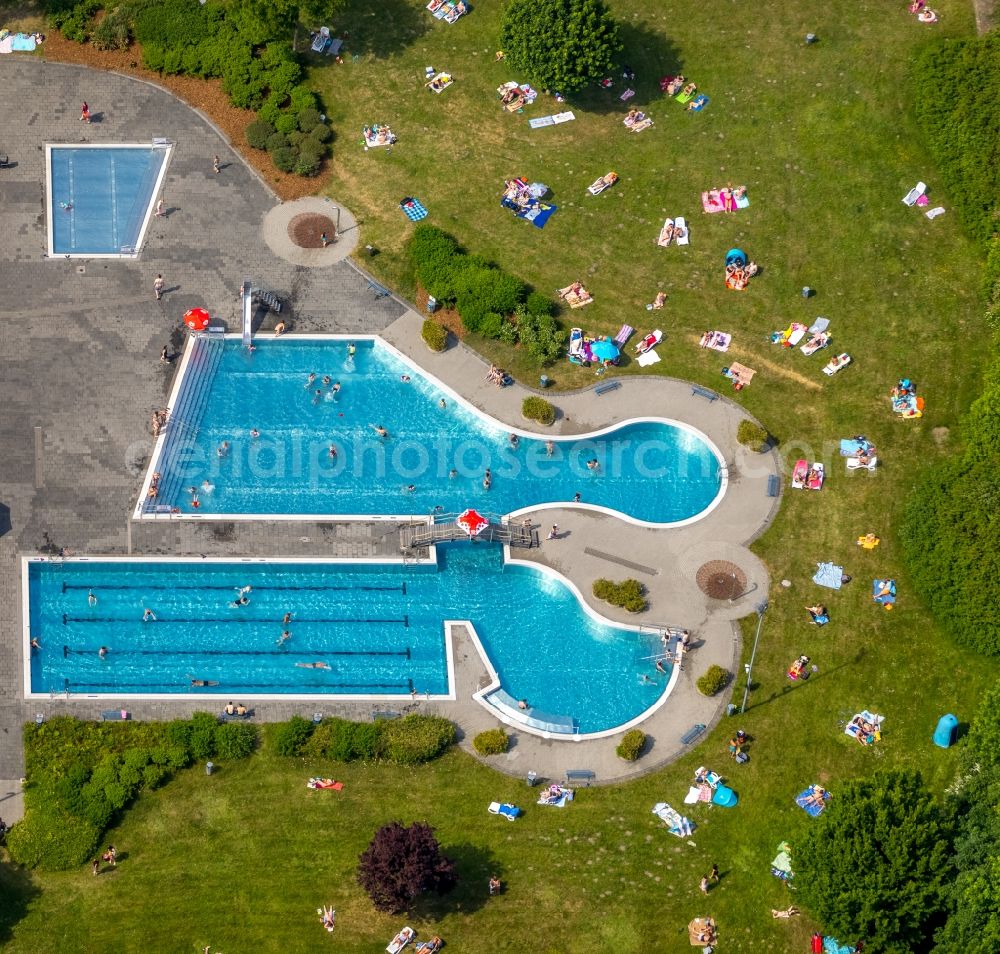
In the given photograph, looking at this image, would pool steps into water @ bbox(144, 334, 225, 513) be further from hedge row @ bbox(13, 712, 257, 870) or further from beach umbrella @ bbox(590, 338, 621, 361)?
beach umbrella @ bbox(590, 338, 621, 361)

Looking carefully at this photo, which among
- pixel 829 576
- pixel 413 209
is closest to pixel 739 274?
pixel 829 576

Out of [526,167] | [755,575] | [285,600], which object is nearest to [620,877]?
[755,575]

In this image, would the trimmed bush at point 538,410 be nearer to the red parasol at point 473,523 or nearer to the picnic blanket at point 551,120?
the red parasol at point 473,523

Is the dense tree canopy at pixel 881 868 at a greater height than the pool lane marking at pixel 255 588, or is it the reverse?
the pool lane marking at pixel 255 588

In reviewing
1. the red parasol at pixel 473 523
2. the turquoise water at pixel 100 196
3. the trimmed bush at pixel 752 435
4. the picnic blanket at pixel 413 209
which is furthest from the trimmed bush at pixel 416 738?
the turquoise water at pixel 100 196

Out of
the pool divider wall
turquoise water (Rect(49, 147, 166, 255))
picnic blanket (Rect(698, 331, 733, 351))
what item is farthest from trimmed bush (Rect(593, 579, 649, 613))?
turquoise water (Rect(49, 147, 166, 255))
